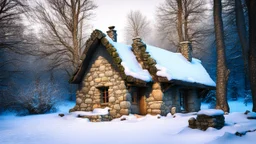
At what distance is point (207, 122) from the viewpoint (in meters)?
6.72

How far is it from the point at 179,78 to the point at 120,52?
3.27m

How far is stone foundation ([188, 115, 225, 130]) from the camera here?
6.66 metres

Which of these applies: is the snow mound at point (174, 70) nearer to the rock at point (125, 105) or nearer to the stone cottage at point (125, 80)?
the stone cottage at point (125, 80)

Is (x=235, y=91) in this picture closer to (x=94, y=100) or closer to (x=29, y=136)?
(x=94, y=100)

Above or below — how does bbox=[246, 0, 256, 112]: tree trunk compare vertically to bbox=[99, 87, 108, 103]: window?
above

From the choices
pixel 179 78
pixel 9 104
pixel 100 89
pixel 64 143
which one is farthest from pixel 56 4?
pixel 64 143

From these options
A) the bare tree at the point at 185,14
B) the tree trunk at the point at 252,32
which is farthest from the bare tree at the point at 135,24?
the tree trunk at the point at 252,32

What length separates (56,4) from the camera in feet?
67.9

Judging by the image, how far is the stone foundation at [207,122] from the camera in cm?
666

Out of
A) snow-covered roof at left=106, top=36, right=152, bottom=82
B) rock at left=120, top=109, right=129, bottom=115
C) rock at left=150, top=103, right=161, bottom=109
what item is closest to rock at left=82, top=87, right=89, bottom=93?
rock at left=120, top=109, right=129, bottom=115

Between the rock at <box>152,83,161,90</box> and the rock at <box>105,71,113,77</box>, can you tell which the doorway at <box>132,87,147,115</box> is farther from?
the rock at <box>105,71,113,77</box>

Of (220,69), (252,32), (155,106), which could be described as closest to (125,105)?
(155,106)

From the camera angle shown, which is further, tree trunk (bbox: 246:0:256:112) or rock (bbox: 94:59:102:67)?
rock (bbox: 94:59:102:67)

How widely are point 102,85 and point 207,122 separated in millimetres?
6678
